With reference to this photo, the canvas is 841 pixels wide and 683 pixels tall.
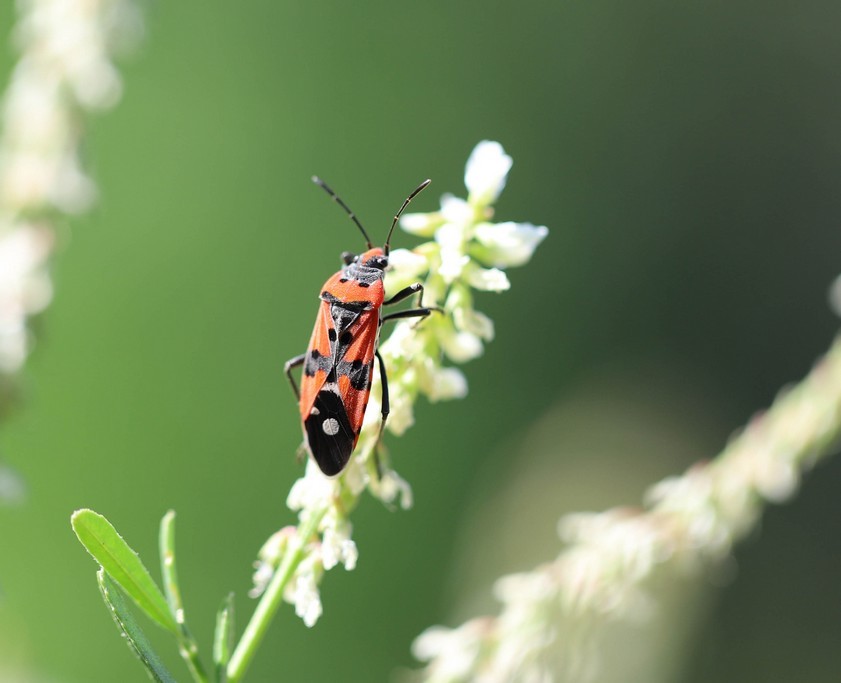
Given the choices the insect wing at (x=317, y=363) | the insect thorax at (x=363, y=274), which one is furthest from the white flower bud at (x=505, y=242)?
the insect thorax at (x=363, y=274)

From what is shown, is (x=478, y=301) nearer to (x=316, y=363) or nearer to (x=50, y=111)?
(x=316, y=363)

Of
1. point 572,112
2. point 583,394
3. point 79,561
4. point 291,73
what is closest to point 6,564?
point 79,561

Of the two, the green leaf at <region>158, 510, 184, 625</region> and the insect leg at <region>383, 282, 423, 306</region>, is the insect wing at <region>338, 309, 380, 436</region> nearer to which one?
the insect leg at <region>383, 282, 423, 306</region>

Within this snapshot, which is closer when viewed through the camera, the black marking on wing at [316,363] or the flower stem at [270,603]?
the flower stem at [270,603]

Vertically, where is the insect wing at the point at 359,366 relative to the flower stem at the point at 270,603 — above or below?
above

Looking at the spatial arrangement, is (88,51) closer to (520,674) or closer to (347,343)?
(347,343)

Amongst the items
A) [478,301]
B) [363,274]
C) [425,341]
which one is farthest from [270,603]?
[478,301]

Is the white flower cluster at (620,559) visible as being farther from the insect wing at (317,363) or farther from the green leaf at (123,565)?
the insect wing at (317,363)
